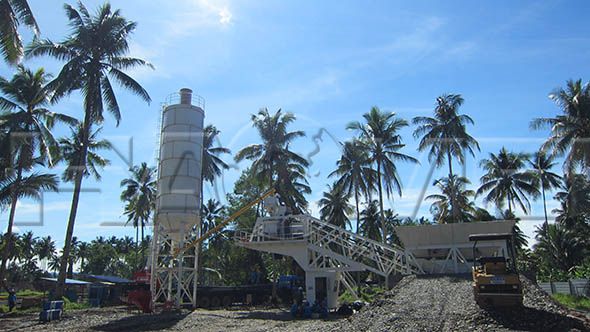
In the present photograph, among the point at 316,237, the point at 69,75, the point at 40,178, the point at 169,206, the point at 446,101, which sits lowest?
the point at 316,237

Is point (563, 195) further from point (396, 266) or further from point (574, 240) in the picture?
point (396, 266)

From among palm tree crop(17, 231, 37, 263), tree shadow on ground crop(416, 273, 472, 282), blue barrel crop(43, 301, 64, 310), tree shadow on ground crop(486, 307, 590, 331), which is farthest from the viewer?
palm tree crop(17, 231, 37, 263)

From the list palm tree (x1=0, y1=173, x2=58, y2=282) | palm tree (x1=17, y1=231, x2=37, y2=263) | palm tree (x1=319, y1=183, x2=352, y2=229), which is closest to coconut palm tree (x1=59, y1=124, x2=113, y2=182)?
palm tree (x1=0, y1=173, x2=58, y2=282)

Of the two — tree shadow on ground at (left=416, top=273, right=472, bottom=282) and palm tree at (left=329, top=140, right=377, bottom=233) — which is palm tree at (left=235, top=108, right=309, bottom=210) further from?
tree shadow on ground at (left=416, top=273, right=472, bottom=282)

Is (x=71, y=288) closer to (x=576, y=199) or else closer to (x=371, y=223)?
(x=371, y=223)

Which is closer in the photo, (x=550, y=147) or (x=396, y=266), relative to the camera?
(x=396, y=266)

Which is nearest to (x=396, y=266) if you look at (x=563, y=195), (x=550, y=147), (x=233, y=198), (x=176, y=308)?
(x=176, y=308)

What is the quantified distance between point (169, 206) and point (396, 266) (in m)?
13.9

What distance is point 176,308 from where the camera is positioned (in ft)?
87.8

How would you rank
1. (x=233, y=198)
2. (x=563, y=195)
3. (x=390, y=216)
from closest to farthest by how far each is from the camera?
(x=233, y=198), (x=563, y=195), (x=390, y=216)

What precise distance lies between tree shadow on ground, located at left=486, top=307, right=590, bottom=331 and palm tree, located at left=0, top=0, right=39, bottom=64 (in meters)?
18.0

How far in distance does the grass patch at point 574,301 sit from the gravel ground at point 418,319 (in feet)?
22.5

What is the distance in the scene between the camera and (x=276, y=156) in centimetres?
3928

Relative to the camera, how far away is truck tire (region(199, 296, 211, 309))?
31078 millimetres
